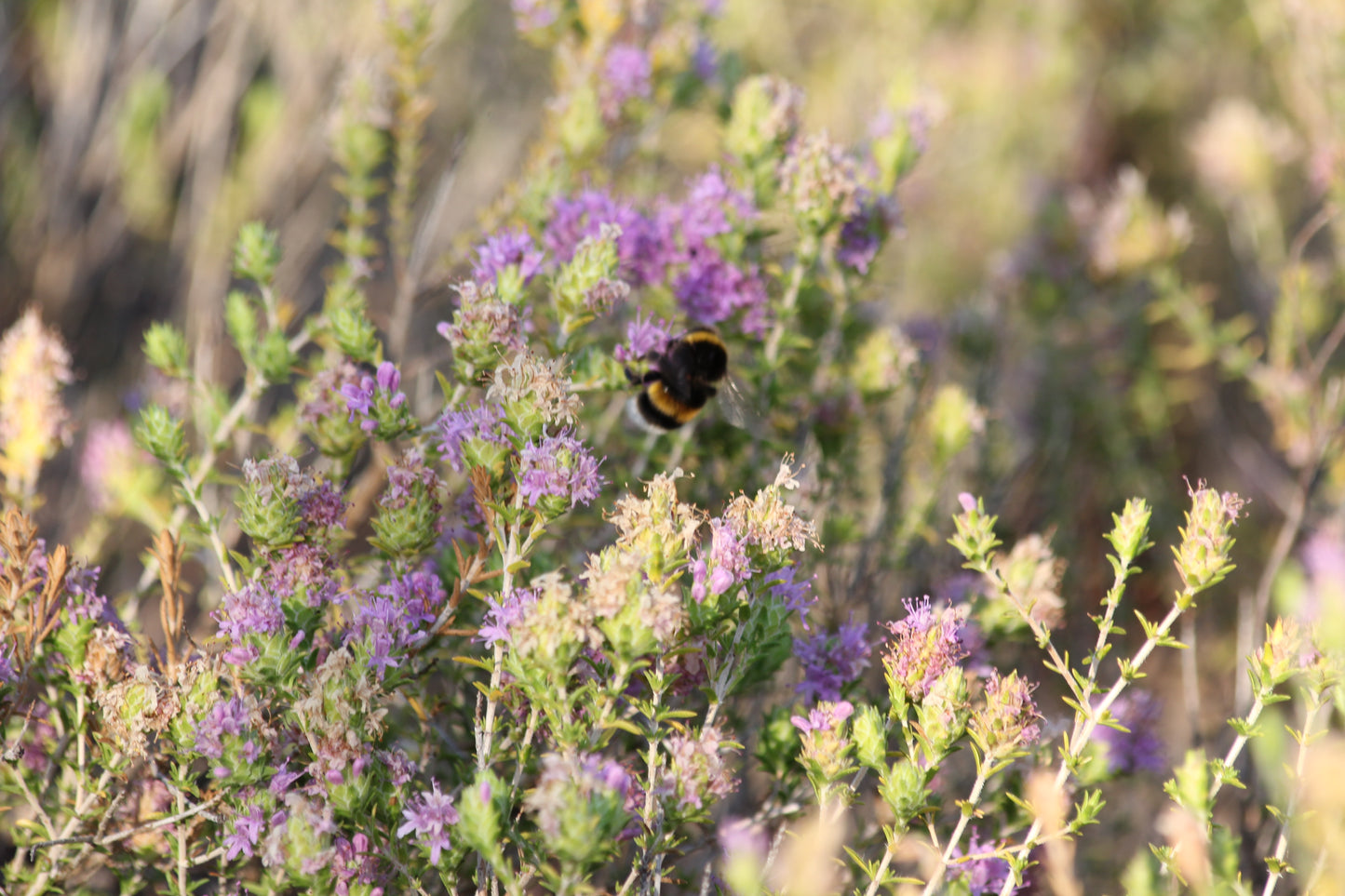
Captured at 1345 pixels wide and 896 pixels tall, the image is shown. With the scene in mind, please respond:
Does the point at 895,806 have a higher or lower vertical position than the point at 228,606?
lower

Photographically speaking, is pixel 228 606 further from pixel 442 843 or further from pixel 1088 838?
pixel 1088 838

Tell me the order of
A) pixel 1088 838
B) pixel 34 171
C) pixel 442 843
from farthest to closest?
pixel 34 171 → pixel 1088 838 → pixel 442 843

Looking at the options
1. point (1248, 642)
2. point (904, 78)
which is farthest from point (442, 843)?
point (904, 78)

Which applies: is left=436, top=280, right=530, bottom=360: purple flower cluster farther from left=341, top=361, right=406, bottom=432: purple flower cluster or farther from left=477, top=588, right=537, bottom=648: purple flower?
left=477, top=588, right=537, bottom=648: purple flower

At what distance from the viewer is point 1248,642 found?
8.34ft

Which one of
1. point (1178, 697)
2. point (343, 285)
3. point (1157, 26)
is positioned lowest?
point (1178, 697)

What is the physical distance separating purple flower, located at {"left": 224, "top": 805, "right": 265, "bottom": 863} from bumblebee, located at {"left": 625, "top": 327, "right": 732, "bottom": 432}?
1169 millimetres

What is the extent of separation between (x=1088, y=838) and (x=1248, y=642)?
1.16 meters

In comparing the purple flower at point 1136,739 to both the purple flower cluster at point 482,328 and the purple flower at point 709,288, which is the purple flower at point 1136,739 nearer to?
the purple flower at point 709,288

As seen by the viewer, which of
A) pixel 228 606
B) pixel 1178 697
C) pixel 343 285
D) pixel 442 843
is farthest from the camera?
pixel 1178 697

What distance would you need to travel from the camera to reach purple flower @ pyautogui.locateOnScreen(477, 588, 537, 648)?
1566 millimetres

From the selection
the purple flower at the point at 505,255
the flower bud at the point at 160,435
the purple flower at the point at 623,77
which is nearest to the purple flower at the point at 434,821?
the flower bud at the point at 160,435

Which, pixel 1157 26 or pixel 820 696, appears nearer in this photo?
pixel 820 696

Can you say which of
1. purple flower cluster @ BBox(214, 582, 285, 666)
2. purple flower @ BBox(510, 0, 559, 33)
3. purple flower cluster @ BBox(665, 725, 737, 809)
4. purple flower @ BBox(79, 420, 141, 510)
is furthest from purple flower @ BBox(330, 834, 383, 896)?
purple flower @ BBox(510, 0, 559, 33)
